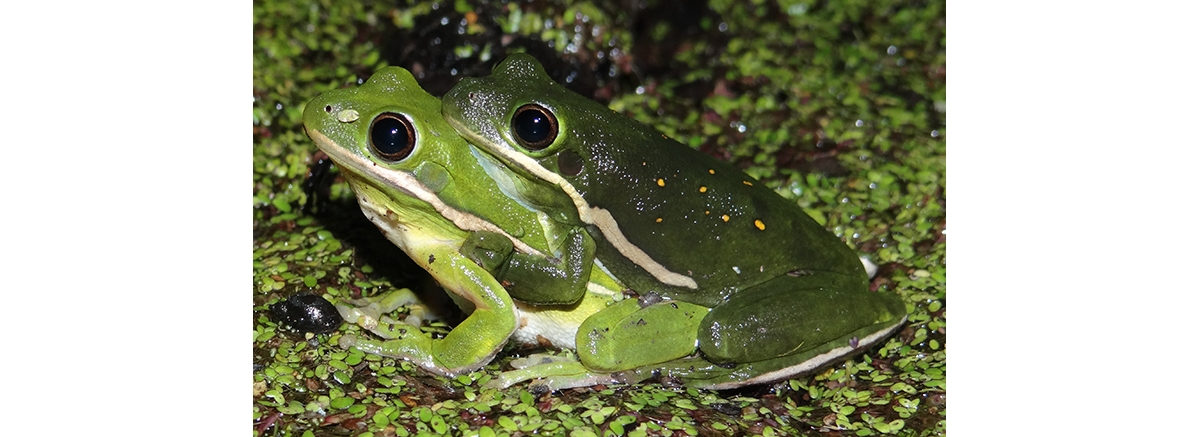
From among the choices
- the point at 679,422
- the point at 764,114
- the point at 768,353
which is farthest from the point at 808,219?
the point at 764,114

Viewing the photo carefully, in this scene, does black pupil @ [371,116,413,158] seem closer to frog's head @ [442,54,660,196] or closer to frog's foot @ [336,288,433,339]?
frog's head @ [442,54,660,196]

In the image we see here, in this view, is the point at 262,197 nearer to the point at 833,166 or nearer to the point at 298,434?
the point at 298,434

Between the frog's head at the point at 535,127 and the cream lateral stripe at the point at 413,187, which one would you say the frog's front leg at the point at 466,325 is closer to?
the cream lateral stripe at the point at 413,187

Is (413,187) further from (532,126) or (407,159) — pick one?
(532,126)

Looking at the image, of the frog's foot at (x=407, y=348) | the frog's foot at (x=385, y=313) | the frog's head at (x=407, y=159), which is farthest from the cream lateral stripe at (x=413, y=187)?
the frog's foot at (x=385, y=313)

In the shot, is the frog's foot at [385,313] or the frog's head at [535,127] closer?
the frog's head at [535,127]

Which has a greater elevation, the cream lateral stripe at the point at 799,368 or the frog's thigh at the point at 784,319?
the frog's thigh at the point at 784,319

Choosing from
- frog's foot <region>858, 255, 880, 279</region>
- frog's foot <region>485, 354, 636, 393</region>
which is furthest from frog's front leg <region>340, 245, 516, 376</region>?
frog's foot <region>858, 255, 880, 279</region>

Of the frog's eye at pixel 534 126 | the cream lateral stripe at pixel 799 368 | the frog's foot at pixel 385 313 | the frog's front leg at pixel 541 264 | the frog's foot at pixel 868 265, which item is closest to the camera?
the frog's eye at pixel 534 126
